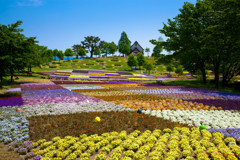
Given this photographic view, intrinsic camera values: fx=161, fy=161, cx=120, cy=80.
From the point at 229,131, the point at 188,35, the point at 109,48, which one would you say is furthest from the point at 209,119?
the point at 109,48

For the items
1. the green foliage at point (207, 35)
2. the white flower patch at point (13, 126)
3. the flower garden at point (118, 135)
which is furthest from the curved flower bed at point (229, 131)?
the green foliage at point (207, 35)

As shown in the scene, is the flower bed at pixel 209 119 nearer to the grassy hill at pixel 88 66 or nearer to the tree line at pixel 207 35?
the tree line at pixel 207 35

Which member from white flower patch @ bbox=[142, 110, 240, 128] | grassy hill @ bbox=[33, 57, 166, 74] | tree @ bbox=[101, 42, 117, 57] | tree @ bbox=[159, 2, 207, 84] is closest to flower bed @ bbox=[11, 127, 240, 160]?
white flower patch @ bbox=[142, 110, 240, 128]

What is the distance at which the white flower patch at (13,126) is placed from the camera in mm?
7886

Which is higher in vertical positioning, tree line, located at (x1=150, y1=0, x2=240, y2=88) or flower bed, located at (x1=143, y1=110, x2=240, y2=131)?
tree line, located at (x1=150, y1=0, x2=240, y2=88)

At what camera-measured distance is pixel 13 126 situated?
9.30 m

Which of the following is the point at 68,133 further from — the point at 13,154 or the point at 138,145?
the point at 138,145

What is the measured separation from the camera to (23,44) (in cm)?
2770

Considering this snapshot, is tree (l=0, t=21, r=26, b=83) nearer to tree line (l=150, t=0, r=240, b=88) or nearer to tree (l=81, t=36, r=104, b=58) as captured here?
tree line (l=150, t=0, r=240, b=88)

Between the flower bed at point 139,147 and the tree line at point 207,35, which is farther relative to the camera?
the tree line at point 207,35

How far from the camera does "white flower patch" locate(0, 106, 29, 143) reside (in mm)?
7886

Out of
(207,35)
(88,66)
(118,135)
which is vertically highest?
(207,35)

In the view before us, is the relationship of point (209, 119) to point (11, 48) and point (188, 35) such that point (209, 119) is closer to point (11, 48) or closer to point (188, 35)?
point (188, 35)

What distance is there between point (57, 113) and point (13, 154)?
5292mm
